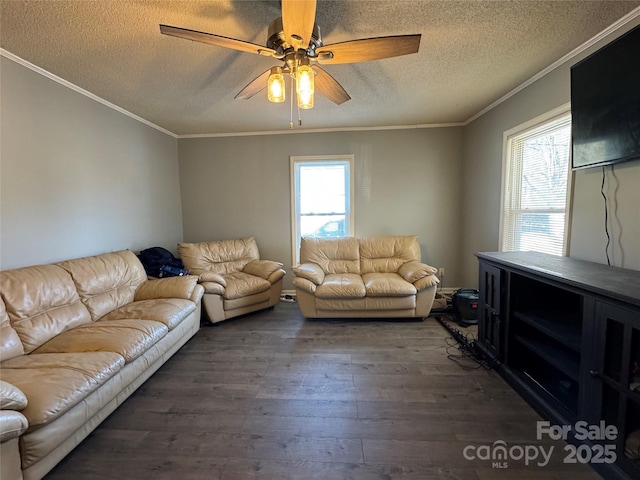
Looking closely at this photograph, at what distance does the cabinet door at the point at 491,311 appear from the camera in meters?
2.17

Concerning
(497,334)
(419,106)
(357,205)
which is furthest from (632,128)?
(357,205)

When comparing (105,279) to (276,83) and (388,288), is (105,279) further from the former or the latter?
(388,288)

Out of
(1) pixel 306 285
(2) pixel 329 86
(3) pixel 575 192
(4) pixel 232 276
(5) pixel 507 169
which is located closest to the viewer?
(2) pixel 329 86

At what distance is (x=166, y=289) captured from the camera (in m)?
2.75

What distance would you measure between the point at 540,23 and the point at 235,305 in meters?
3.65

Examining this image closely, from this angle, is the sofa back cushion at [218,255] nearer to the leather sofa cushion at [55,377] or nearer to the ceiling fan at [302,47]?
the leather sofa cushion at [55,377]

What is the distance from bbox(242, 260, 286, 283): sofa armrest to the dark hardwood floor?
1079mm

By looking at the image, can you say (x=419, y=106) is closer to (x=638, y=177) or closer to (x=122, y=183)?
(x=638, y=177)

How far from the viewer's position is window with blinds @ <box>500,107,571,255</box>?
7.75ft

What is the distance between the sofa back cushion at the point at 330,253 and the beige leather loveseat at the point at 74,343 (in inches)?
59.9

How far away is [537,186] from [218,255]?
12.7ft

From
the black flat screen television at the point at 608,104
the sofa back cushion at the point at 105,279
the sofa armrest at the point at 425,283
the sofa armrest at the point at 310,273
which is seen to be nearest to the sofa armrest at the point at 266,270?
the sofa armrest at the point at 310,273

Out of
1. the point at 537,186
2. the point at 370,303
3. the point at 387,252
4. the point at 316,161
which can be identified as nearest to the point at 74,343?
the point at 370,303

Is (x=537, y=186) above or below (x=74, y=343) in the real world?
above
